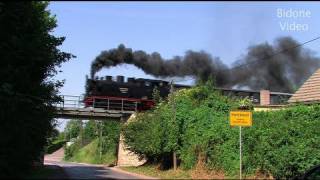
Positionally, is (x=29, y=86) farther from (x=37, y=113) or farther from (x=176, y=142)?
(x=176, y=142)

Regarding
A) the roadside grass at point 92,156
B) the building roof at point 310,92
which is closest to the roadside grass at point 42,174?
the building roof at point 310,92

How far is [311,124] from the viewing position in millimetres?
24016

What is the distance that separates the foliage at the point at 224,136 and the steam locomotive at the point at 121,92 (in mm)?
17481

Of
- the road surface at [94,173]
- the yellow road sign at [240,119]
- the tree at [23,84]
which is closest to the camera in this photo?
the tree at [23,84]

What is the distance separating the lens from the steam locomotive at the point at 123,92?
53000mm

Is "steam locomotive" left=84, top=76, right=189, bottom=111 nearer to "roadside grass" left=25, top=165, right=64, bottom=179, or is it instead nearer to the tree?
the tree

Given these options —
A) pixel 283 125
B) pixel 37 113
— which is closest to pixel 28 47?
pixel 37 113

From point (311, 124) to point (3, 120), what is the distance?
518 inches

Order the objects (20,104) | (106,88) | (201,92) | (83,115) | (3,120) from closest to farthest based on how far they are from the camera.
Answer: (3,120), (20,104), (201,92), (106,88), (83,115)

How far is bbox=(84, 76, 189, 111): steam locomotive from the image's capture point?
53031mm

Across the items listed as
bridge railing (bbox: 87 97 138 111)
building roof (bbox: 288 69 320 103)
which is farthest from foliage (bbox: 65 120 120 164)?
building roof (bbox: 288 69 320 103)

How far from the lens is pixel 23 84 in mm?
25297

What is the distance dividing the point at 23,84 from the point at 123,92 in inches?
1133

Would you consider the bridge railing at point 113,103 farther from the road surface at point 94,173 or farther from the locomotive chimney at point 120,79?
the road surface at point 94,173
